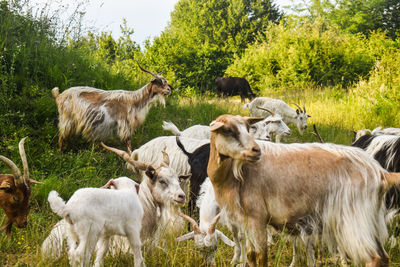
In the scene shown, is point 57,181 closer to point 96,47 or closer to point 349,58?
point 96,47

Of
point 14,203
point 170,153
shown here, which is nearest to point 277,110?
point 170,153

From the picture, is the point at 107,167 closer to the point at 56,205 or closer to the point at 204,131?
the point at 204,131

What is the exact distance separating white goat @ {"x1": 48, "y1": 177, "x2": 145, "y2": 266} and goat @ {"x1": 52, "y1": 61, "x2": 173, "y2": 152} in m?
3.08

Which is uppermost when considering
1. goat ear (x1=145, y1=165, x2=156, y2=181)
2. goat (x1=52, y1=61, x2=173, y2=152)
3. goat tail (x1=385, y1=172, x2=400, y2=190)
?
goat (x1=52, y1=61, x2=173, y2=152)

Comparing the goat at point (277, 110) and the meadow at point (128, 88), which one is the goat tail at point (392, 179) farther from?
the goat at point (277, 110)

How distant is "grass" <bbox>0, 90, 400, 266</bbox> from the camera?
3.09 meters

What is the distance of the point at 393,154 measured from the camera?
3.75 meters

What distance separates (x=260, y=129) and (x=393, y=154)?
2.51m

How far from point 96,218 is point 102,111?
3.46 meters

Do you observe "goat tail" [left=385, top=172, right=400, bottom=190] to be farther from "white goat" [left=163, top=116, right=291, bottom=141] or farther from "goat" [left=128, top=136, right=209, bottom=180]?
"white goat" [left=163, top=116, right=291, bottom=141]

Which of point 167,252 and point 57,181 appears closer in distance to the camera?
point 167,252

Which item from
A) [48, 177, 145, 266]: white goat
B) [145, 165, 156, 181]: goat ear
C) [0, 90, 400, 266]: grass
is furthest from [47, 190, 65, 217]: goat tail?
[145, 165, 156, 181]: goat ear

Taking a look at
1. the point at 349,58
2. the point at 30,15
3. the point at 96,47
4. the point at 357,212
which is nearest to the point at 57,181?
the point at 357,212

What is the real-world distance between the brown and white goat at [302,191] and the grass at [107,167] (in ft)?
0.78
